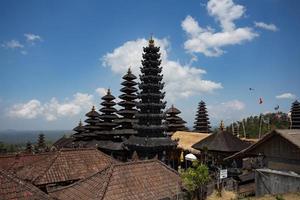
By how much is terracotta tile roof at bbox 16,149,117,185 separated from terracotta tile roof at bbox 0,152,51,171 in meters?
1.51

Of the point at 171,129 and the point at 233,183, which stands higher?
the point at 171,129

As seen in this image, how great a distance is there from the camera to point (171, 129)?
50.3m

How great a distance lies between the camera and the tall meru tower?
34188 mm

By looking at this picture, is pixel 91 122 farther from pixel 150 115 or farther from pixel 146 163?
pixel 146 163

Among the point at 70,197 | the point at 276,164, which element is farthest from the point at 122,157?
the point at 276,164

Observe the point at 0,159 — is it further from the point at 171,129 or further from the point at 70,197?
the point at 171,129

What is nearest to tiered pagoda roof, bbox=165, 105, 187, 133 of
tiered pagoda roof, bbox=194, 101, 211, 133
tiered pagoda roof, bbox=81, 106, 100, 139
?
tiered pagoda roof, bbox=194, 101, 211, 133

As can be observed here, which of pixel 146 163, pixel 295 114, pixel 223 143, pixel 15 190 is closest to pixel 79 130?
pixel 223 143

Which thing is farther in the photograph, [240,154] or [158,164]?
[158,164]

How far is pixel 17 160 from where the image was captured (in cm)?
2486

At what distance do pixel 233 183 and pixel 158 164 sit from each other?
674cm

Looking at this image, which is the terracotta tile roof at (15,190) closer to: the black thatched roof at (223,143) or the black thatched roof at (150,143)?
the black thatched roof at (223,143)

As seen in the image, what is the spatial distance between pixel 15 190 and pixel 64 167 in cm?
1011

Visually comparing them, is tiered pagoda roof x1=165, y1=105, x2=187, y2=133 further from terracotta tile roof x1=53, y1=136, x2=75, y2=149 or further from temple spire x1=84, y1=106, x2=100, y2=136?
terracotta tile roof x1=53, y1=136, x2=75, y2=149
